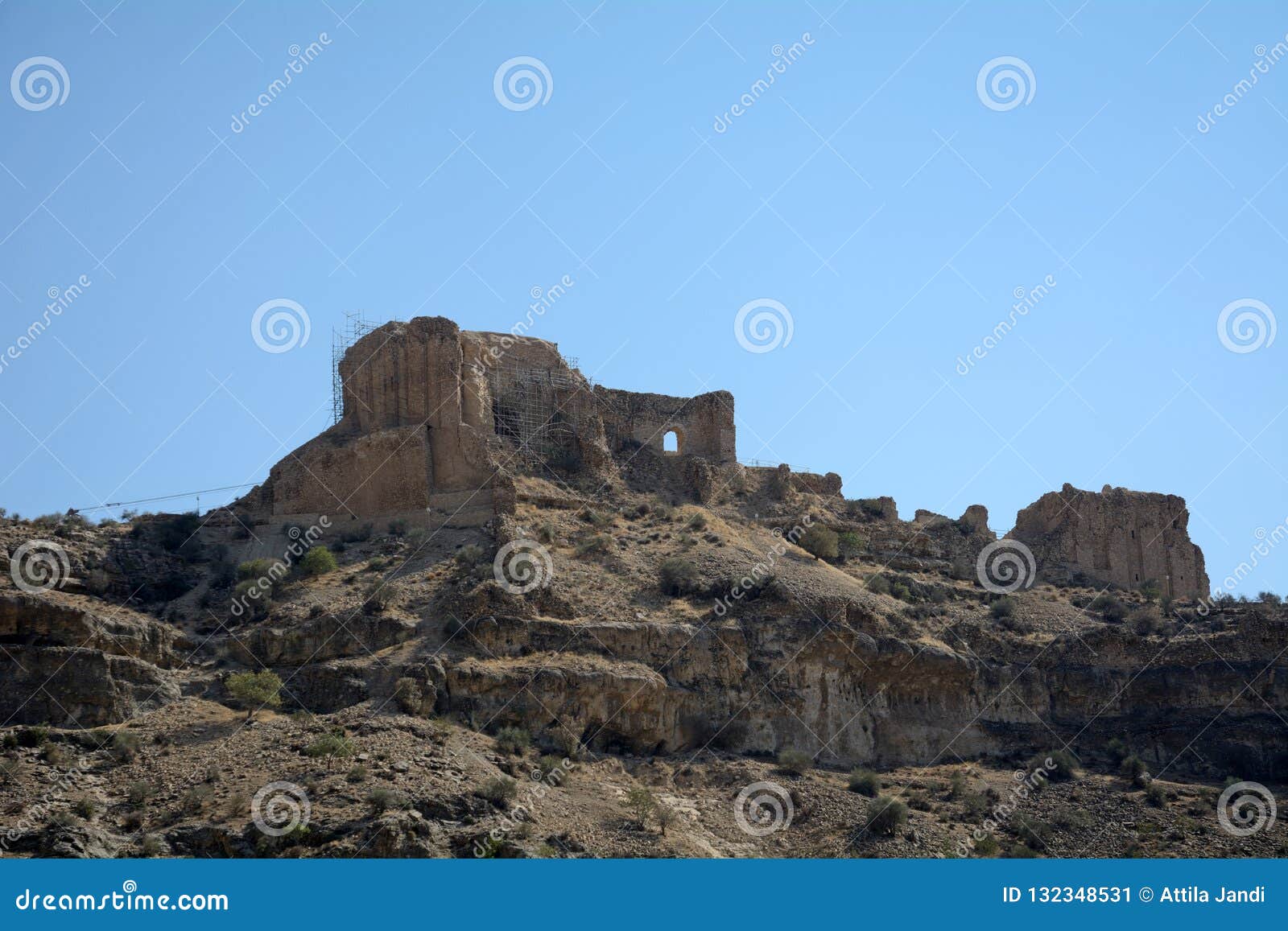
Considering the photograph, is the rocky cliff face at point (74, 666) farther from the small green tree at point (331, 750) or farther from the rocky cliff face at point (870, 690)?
the rocky cliff face at point (870, 690)

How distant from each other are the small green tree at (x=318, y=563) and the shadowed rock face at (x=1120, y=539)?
2076 centimetres

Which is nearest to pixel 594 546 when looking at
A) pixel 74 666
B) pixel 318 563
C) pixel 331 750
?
pixel 318 563

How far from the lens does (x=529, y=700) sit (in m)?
41.7

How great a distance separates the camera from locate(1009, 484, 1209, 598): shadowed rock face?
55.5 meters

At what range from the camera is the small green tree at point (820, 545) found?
52.5 m

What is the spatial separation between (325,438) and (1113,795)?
873 inches

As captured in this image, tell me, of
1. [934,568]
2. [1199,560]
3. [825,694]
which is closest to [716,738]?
[825,694]

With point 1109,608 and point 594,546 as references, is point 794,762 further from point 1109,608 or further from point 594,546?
point 1109,608

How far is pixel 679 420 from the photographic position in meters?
57.1

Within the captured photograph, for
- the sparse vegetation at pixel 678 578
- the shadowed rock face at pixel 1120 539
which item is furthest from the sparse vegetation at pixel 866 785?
the shadowed rock face at pixel 1120 539

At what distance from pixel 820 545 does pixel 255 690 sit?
17785 mm

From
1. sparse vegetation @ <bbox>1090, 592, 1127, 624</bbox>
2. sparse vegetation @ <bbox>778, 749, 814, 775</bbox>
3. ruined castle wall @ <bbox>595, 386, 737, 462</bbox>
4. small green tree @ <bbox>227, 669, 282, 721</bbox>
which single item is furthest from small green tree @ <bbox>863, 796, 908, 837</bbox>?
ruined castle wall @ <bbox>595, 386, 737, 462</bbox>

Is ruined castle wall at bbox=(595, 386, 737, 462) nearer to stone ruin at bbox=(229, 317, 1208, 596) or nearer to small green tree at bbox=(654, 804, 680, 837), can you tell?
stone ruin at bbox=(229, 317, 1208, 596)

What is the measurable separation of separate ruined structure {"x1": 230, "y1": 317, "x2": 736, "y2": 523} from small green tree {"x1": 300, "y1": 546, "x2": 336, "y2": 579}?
3178 mm
